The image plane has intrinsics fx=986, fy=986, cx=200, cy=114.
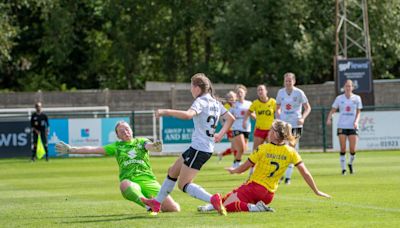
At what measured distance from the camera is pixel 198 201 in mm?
16828

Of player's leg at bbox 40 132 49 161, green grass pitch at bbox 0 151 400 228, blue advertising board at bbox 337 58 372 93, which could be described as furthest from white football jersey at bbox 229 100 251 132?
blue advertising board at bbox 337 58 372 93

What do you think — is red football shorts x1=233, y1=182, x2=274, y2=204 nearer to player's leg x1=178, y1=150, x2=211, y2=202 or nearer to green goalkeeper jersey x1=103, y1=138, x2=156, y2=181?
player's leg x1=178, y1=150, x2=211, y2=202

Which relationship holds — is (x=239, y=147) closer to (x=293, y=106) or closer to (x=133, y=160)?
(x=293, y=106)

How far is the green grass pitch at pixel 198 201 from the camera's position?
13078mm

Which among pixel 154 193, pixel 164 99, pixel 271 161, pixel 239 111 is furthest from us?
pixel 164 99

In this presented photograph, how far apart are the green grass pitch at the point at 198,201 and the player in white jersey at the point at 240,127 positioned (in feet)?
2.56

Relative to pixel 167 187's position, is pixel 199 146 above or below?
above

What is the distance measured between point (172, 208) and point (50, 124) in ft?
72.3

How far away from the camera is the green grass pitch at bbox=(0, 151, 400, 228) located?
1308cm

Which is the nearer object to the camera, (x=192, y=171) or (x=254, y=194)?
(x=192, y=171)

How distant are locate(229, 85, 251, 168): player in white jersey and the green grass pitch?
2.56 feet

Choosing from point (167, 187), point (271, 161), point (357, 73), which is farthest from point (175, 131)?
point (271, 161)

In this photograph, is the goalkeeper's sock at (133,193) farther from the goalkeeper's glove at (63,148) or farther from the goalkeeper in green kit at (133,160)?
the goalkeeper's glove at (63,148)

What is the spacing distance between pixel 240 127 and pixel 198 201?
8.43 m
